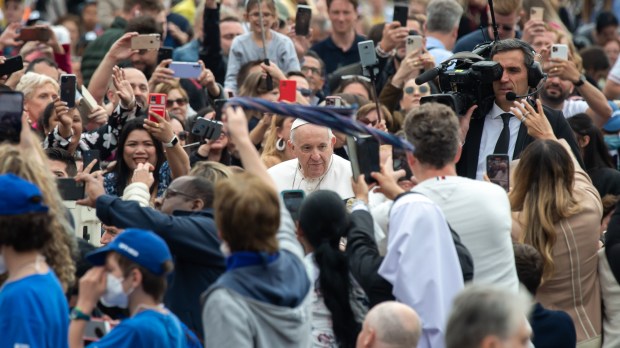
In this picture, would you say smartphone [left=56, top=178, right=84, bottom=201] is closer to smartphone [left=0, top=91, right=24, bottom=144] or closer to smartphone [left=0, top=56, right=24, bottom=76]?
smartphone [left=0, top=91, right=24, bottom=144]

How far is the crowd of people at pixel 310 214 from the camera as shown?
469 centimetres

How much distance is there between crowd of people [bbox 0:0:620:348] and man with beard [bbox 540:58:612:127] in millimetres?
22

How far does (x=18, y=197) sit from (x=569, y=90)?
678cm

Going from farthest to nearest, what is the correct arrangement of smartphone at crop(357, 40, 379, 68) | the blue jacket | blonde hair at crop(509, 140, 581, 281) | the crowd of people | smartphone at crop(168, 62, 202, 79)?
1. smartphone at crop(168, 62, 202, 79)
2. smartphone at crop(357, 40, 379, 68)
3. blonde hair at crop(509, 140, 581, 281)
4. the blue jacket
5. the crowd of people

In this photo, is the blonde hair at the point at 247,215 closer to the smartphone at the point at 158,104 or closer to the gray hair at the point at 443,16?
the smartphone at the point at 158,104

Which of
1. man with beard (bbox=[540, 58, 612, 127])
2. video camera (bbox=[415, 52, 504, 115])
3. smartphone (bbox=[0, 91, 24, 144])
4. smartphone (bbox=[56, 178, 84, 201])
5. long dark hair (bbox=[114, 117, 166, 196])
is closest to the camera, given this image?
smartphone (bbox=[0, 91, 24, 144])

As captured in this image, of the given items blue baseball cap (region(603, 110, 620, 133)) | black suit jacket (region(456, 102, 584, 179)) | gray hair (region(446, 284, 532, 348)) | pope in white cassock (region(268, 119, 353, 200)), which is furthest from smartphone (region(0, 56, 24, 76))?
blue baseball cap (region(603, 110, 620, 133))

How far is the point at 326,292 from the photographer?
18.1 feet

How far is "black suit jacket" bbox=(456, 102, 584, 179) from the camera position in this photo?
751 cm

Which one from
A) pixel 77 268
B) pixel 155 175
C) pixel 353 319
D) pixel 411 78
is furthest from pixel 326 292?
pixel 411 78

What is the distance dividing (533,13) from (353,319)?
21.7 feet

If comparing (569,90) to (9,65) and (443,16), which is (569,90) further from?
(9,65)

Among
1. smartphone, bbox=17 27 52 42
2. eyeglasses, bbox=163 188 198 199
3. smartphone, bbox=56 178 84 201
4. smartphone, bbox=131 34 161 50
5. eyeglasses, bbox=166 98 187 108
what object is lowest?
eyeglasses, bbox=166 98 187 108

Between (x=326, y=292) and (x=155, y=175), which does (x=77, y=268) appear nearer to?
(x=326, y=292)
